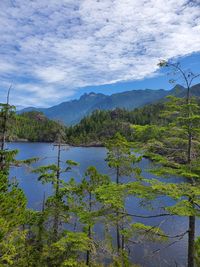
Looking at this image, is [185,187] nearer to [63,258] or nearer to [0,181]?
[0,181]

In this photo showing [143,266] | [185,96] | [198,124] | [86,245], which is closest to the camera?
[198,124]

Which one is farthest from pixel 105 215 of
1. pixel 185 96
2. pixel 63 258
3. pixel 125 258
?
pixel 125 258

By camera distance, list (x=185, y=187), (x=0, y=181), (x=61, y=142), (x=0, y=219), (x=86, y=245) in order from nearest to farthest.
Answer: (x=185, y=187) < (x=0, y=219) < (x=0, y=181) < (x=86, y=245) < (x=61, y=142)

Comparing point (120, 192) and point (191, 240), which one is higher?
point (120, 192)

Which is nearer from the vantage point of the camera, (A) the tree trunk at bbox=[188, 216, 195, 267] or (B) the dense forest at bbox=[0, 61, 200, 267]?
(B) the dense forest at bbox=[0, 61, 200, 267]

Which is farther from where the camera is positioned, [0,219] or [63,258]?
[63,258]

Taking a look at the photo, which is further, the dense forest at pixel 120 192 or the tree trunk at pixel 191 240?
the tree trunk at pixel 191 240

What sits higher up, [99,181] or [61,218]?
[99,181]

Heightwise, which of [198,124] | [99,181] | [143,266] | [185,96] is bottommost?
[143,266]

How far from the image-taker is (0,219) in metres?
13.2

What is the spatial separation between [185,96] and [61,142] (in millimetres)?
12767

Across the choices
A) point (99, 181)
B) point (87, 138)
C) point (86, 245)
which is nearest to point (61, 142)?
point (99, 181)

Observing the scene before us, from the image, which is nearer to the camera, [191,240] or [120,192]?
[120,192]

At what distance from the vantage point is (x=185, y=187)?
10141 mm
